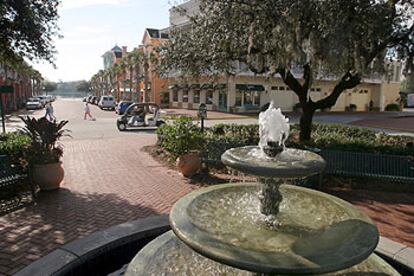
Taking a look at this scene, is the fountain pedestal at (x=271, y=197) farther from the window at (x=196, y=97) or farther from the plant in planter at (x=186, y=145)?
the window at (x=196, y=97)

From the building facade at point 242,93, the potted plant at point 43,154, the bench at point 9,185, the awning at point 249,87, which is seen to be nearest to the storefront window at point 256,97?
the building facade at point 242,93

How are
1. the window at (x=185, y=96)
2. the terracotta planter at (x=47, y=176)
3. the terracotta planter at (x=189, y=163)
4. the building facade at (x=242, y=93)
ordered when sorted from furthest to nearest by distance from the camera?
the window at (x=185, y=96) < the building facade at (x=242, y=93) < the terracotta planter at (x=189, y=163) < the terracotta planter at (x=47, y=176)

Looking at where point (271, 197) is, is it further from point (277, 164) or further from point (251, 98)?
point (251, 98)

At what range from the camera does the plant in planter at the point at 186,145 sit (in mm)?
9281

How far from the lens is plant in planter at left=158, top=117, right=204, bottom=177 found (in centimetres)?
928

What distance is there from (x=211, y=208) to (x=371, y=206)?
4475mm

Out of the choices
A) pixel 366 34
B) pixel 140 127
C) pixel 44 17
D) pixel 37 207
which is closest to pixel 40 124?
pixel 37 207

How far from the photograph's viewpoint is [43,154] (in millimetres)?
7613

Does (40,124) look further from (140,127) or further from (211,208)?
(140,127)

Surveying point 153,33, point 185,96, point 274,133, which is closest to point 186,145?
point 274,133

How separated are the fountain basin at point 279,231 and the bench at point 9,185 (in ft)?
14.2

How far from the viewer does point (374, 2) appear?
347 inches

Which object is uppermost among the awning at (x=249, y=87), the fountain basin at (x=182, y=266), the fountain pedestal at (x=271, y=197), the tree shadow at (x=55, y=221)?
A: the awning at (x=249, y=87)

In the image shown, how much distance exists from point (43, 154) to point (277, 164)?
5.96m
